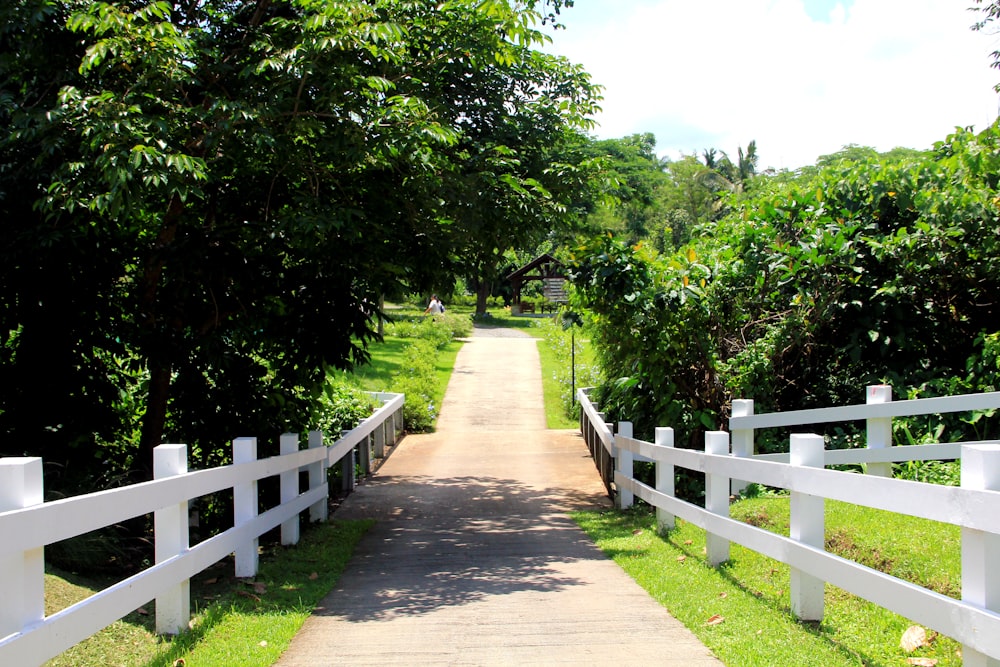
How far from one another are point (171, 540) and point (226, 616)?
73 centimetres

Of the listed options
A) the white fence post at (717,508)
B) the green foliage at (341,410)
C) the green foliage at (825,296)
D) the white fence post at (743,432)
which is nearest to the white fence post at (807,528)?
the white fence post at (717,508)

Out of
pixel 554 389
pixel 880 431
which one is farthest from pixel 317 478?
pixel 554 389

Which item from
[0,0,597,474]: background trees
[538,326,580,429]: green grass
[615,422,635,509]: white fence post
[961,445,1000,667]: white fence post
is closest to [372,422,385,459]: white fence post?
[0,0,597,474]: background trees

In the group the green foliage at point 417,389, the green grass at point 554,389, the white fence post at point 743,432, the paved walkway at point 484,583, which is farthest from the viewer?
the green grass at point 554,389

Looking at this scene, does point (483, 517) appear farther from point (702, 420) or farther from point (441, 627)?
point (441, 627)

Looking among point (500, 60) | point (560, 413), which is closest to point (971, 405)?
point (500, 60)

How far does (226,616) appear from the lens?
19.8 feet

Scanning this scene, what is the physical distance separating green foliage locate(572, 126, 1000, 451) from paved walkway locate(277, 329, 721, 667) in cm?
223

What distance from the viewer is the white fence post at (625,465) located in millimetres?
10586

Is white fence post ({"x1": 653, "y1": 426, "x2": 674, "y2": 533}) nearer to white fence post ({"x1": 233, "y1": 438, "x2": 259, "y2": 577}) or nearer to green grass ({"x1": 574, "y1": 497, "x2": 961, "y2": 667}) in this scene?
green grass ({"x1": 574, "y1": 497, "x2": 961, "y2": 667})

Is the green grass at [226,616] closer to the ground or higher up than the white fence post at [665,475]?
closer to the ground

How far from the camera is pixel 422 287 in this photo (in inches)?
404

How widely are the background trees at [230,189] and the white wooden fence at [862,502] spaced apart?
3.30 meters

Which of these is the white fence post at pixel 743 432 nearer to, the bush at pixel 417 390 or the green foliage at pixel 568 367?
the green foliage at pixel 568 367
